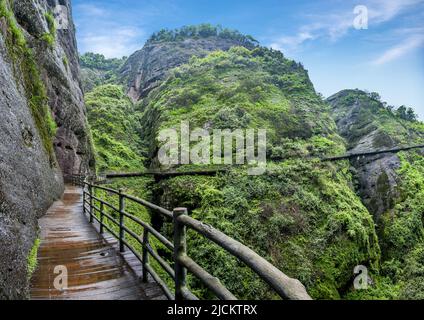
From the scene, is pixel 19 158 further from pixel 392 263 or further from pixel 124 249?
pixel 392 263

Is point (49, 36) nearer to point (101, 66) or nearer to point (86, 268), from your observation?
point (86, 268)

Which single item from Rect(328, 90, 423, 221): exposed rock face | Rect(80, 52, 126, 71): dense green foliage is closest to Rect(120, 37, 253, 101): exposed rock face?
Rect(80, 52, 126, 71): dense green foliage

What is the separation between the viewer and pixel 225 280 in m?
12.1

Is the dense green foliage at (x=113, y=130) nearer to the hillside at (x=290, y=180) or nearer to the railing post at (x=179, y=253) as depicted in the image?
the hillside at (x=290, y=180)

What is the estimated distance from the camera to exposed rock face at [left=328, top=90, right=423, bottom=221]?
22406 millimetres

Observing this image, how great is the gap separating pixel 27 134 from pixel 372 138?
96.7ft

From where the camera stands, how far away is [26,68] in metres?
12.6

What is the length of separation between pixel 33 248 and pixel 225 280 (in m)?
8.26

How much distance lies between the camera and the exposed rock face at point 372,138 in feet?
73.5

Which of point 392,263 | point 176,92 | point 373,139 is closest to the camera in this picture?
point 392,263

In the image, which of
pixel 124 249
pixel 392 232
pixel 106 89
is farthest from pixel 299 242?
pixel 106 89

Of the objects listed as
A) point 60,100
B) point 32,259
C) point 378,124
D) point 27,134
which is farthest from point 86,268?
point 378,124

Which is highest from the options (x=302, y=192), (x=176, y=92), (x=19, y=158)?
(x=176, y=92)
